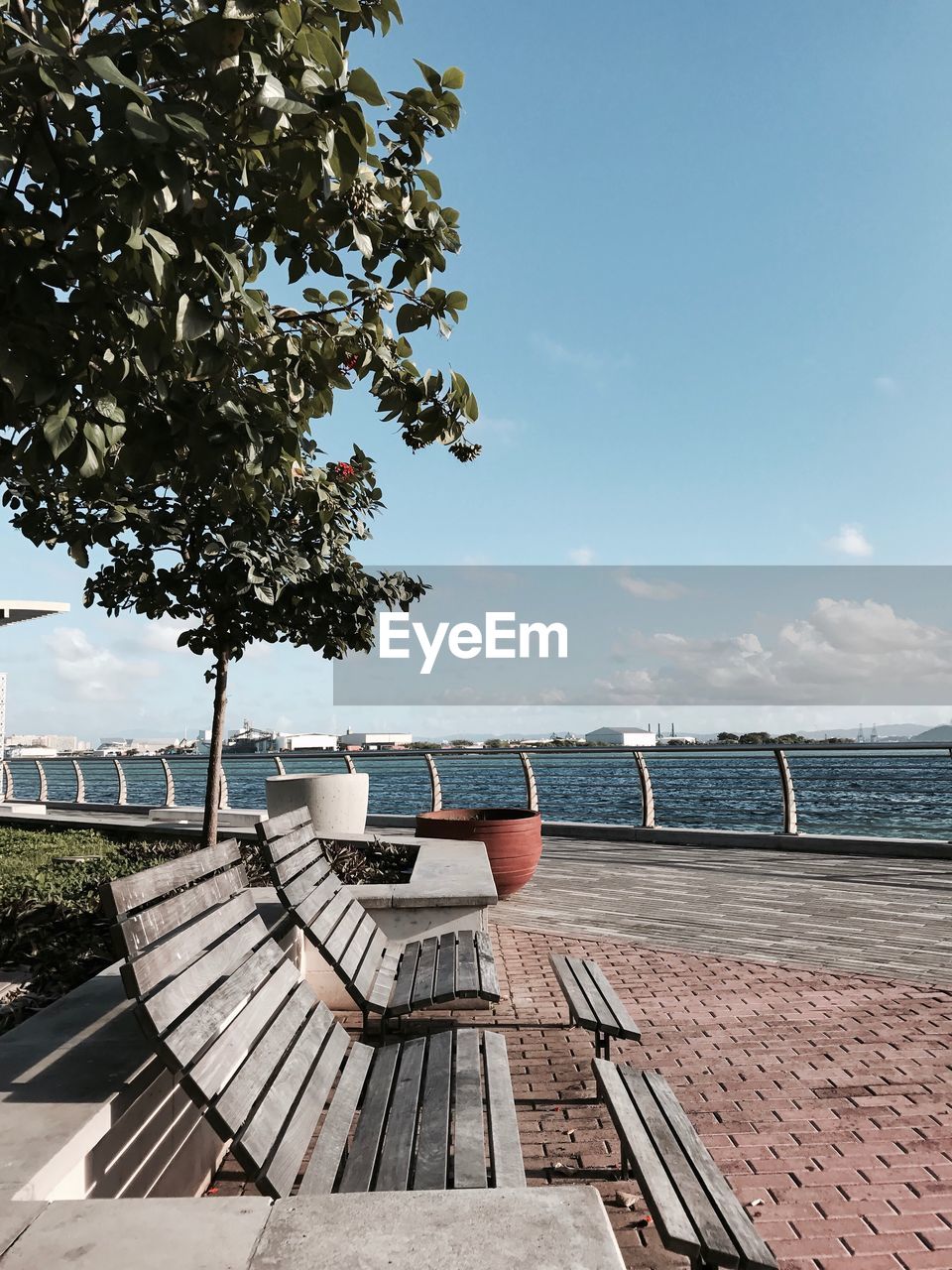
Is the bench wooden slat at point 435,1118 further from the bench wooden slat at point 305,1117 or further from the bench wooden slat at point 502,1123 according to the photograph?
the bench wooden slat at point 305,1117

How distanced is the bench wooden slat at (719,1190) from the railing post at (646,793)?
8.84m

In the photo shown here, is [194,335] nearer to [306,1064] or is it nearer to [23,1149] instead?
[23,1149]

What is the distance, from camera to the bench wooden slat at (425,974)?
3.57 m

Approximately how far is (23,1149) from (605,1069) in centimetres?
171

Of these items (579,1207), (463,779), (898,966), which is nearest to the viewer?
(579,1207)

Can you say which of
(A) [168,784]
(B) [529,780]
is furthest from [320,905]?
(A) [168,784]

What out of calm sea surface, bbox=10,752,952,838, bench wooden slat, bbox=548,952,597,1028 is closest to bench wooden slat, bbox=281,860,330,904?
bench wooden slat, bbox=548,952,597,1028

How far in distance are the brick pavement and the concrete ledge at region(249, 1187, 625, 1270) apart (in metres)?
1.20

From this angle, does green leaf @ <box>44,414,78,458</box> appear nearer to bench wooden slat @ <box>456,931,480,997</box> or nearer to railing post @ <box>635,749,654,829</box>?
bench wooden slat @ <box>456,931,480,997</box>

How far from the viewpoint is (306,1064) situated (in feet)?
8.71

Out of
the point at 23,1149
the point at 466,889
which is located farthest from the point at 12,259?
the point at 466,889

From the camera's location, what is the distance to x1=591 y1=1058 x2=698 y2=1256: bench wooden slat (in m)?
1.89

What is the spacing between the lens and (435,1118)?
241 centimetres

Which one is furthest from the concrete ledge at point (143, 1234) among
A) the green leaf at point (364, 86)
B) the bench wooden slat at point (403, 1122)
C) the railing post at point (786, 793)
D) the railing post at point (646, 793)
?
the railing post at point (646, 793)
